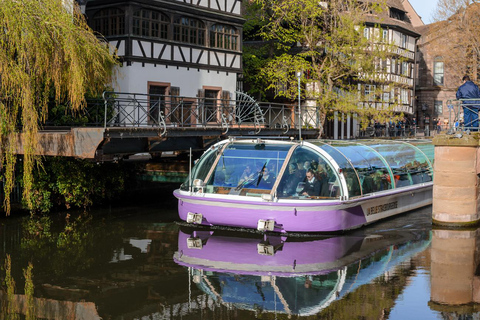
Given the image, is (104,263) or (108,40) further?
(108,40)

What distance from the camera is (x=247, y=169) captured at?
1611 cm

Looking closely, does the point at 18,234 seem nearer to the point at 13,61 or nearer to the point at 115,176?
the point at 13,61

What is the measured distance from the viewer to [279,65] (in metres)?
36.3

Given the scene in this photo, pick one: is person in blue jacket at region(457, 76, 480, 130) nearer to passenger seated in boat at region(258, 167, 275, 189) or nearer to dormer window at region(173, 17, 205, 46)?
passenger seated in boat at region(258, 167, 275, 189)

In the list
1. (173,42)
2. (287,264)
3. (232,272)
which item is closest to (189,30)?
(173,42)

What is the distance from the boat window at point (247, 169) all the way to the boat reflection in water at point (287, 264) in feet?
3.56

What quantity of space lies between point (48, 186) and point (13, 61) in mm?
4177

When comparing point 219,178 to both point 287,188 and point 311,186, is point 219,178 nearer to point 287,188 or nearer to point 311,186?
point 287,188

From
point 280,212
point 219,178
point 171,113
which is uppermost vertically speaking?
point 171,113

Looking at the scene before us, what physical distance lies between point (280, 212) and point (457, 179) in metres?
4.77

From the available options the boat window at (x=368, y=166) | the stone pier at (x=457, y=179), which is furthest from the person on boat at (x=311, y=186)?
the stone pier at (x=457, y=179)

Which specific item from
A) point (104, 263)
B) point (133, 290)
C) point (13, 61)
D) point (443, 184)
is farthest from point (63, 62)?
point (443, 184)

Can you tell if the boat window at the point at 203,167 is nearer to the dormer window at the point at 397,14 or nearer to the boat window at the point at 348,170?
the boat window at the point at 348,170

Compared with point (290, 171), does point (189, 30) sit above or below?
above
